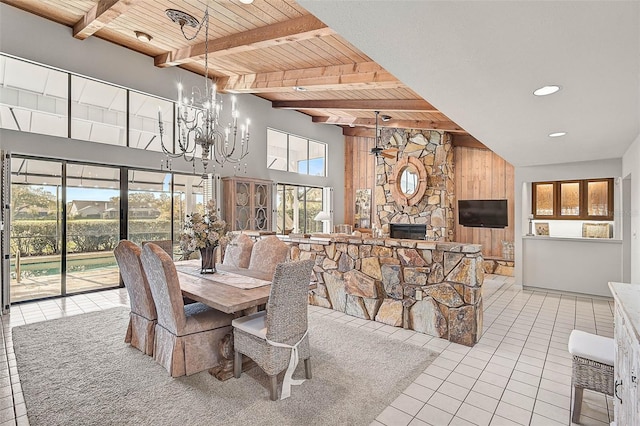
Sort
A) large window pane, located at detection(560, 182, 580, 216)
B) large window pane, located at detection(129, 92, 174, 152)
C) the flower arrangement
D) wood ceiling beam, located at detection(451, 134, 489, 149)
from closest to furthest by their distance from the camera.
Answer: the flower arrangement < large window pane, located at detection(129, 92, 174, 152) < large window pane, located at detection(560, 182, 580, 216) < wood ceiling beam, located at detection(451, 134, 489, 149)

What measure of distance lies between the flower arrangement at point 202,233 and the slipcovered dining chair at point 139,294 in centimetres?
43

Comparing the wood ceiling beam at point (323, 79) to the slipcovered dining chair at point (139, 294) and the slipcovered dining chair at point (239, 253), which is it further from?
the slipcovered dining chair at point (139, 294)

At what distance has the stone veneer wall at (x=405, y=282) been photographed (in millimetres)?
3344

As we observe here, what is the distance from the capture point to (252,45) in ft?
13.5

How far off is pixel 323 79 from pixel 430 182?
13.7 feet

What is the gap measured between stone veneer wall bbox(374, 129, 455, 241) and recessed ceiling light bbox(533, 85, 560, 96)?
5373mm

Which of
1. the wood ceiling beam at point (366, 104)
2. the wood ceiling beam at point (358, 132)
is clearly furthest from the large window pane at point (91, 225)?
the wood ceiling beam at point (358, 132)

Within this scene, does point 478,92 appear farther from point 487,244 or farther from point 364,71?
point 487,244

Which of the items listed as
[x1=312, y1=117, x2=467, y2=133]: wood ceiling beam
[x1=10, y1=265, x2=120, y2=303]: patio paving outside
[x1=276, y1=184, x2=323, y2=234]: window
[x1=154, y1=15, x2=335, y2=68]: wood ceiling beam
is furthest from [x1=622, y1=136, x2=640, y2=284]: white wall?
[x1=10, y1=265, x2=120, y2=303]: patio paving outside

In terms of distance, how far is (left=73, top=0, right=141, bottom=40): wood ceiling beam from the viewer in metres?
3.51

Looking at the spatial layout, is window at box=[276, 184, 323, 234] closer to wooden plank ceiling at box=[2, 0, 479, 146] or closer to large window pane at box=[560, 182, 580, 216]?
wooden plank ceiling at box=[2, 0, 479, 146]

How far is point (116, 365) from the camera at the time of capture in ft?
9.14

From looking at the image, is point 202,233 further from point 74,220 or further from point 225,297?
point 74,220

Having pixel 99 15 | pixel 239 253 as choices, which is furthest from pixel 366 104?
pixel 99 15
